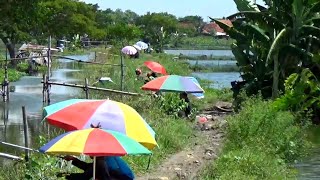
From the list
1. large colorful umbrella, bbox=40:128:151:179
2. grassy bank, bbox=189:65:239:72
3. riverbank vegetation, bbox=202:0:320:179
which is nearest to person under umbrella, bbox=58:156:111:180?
large colorful umbrella, bbox=40:128:151:179

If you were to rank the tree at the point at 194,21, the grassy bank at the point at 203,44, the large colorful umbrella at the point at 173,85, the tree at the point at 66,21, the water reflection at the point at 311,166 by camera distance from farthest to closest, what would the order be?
the tree at the point at 194,21 < the grassy bank at the point at 203,44 < the tree at the point at 66,21 < the large colorful umbrella at the point at 173,85 < the water reflection at the point at 311,166

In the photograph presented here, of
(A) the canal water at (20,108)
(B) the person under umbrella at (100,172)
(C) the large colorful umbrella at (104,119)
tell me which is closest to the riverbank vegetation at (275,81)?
(C) the large colorful umbrella at (104,119)

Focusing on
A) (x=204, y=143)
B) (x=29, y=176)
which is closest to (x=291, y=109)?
(x=204, y=143)

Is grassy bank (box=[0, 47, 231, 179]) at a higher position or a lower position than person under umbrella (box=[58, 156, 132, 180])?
lower

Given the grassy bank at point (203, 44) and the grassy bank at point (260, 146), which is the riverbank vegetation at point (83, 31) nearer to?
the grassy bank at point (203, 44)

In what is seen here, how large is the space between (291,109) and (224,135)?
15.4 feet

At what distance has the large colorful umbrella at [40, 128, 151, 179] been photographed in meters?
6.24

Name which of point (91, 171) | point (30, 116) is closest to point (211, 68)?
point (30, 116)

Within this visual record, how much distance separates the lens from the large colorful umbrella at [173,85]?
16094mm

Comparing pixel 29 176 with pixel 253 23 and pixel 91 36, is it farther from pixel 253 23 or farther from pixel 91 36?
pixel 91 36

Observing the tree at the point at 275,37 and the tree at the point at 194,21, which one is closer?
the tree at the point at 275,37

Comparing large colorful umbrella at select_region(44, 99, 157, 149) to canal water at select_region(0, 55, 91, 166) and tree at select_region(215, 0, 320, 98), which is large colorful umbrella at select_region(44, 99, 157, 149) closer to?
canal water at select_region(0, 55, 91, 166)

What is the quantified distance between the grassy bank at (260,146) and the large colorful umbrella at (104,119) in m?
3.49

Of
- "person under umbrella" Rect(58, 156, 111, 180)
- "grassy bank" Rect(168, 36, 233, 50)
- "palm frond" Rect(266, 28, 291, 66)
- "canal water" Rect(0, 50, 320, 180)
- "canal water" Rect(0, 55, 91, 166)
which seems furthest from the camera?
A: "grassy bank" Rect(168, 36, 233, 50)
